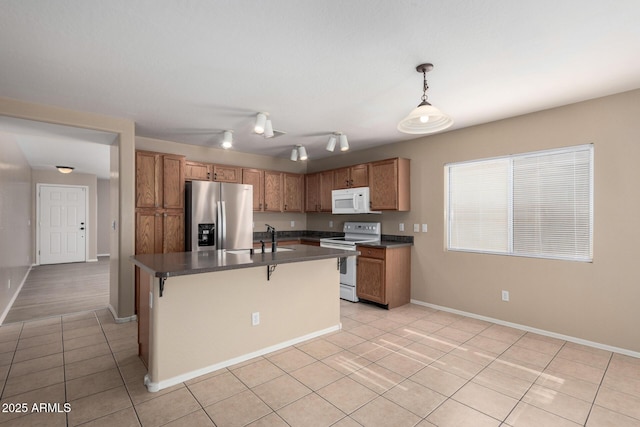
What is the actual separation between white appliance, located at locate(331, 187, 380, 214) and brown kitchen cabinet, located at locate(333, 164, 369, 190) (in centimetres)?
12

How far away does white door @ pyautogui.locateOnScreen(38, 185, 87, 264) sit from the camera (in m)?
8.05

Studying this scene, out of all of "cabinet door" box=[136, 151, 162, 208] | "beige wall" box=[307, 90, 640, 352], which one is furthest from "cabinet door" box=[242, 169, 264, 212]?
"beige wall" box=[307, 90, 640, 352]

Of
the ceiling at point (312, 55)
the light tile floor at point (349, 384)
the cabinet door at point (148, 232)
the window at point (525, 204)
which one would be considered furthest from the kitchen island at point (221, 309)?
the window at point (525, 204)

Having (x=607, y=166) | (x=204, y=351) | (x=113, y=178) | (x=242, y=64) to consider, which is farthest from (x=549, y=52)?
(x=113, y=178)

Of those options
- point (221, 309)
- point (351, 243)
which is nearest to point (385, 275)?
point (351, 243)

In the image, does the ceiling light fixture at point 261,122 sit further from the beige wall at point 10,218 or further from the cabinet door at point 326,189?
the beige wall at point 10,218

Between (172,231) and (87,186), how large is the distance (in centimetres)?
629

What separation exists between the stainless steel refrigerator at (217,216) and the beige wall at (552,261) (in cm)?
263

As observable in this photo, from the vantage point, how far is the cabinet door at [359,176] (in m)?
4.95

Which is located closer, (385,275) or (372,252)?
(385,275)

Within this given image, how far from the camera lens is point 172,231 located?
4305 mm

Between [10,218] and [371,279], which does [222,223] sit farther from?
[10,218]

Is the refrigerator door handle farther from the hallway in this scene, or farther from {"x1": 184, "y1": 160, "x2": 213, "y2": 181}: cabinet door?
the hallway

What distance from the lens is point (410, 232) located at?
15.4ft
